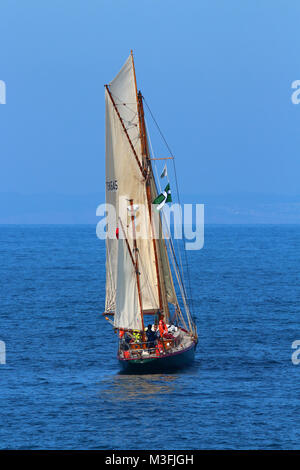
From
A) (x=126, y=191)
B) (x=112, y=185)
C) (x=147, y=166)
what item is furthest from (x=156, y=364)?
(x=147, y=166)

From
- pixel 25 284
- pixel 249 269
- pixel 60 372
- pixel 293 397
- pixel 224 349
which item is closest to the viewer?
pixel 293 397

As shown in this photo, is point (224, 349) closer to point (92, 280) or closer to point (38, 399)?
point (38, 399)

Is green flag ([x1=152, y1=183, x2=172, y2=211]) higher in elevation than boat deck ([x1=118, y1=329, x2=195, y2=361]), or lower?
higher

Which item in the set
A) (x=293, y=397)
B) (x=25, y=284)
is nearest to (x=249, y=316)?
(x=293, y=397)

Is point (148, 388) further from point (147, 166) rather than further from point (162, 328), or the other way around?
point (147, 166)

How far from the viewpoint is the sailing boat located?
6944 cm

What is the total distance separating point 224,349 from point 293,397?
18.0 m

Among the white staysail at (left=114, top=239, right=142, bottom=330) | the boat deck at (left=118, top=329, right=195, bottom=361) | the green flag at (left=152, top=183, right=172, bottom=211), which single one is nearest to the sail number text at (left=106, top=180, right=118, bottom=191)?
the green flag at (left=152, top=183, right=172, bottom=211)

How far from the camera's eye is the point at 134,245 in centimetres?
7156

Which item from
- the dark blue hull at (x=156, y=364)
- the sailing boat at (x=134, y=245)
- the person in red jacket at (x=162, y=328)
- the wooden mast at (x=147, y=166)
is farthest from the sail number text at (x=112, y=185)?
the dark blue hull at (x=156, y=364)

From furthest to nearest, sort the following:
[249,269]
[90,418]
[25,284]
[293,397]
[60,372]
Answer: [249,269]
[25,284]
[60,372]
[293,397]
[90,418]

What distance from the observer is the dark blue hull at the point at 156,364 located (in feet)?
224

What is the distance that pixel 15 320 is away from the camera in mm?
103312

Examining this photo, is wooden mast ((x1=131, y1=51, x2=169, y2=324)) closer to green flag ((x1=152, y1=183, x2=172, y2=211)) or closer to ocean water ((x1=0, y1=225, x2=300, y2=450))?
green flag ((x1=152, y1=183, x2=172, y2=211))
